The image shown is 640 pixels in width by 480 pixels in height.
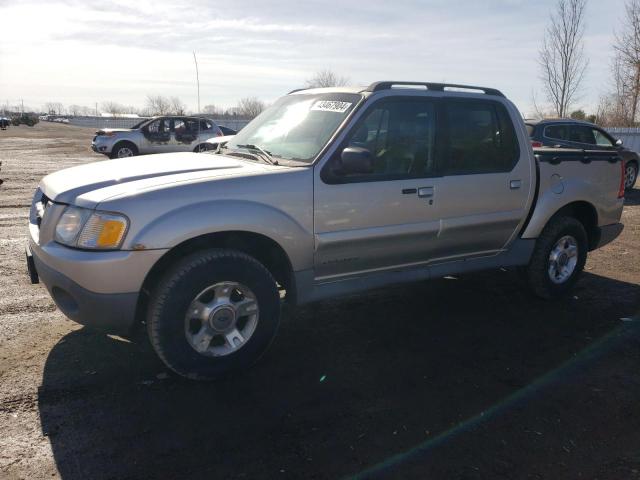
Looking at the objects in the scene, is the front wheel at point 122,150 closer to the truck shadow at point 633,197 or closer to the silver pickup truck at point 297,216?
the truck shadow at point 633,197

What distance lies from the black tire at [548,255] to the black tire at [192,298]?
288cm

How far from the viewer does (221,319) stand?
11.8ft

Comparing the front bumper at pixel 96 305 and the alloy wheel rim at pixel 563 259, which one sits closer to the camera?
the front bumper at pixel 96 305

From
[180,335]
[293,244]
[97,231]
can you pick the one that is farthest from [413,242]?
[97,231]

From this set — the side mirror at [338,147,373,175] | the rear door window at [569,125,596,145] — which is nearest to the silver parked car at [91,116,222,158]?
the rear door window at [569,125,596,145]

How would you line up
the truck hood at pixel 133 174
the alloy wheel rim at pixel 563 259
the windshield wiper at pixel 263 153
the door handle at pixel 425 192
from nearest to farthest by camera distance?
the truck hood at pixel 133 174, the windshield wiper at pixel 263 153, the door handle at pixel 425 192, the alloy wheel rim at pixel 563 259

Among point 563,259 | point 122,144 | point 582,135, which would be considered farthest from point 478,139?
point 122,144

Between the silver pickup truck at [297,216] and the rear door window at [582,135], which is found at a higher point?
the rear door window at [582,135]

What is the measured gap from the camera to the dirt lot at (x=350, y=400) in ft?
9.27

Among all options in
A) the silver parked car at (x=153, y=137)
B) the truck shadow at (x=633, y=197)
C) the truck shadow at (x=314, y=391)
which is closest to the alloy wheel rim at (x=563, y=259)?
the truck shadow at (x=314, y=391)

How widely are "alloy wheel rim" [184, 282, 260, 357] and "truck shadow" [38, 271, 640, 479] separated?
25 cm

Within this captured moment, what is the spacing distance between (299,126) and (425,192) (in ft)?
3.70

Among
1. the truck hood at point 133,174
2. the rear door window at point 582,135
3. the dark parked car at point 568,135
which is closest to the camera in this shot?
the truck hood at point 133,174

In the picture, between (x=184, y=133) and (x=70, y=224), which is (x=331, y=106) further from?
(x=184, y=133)
